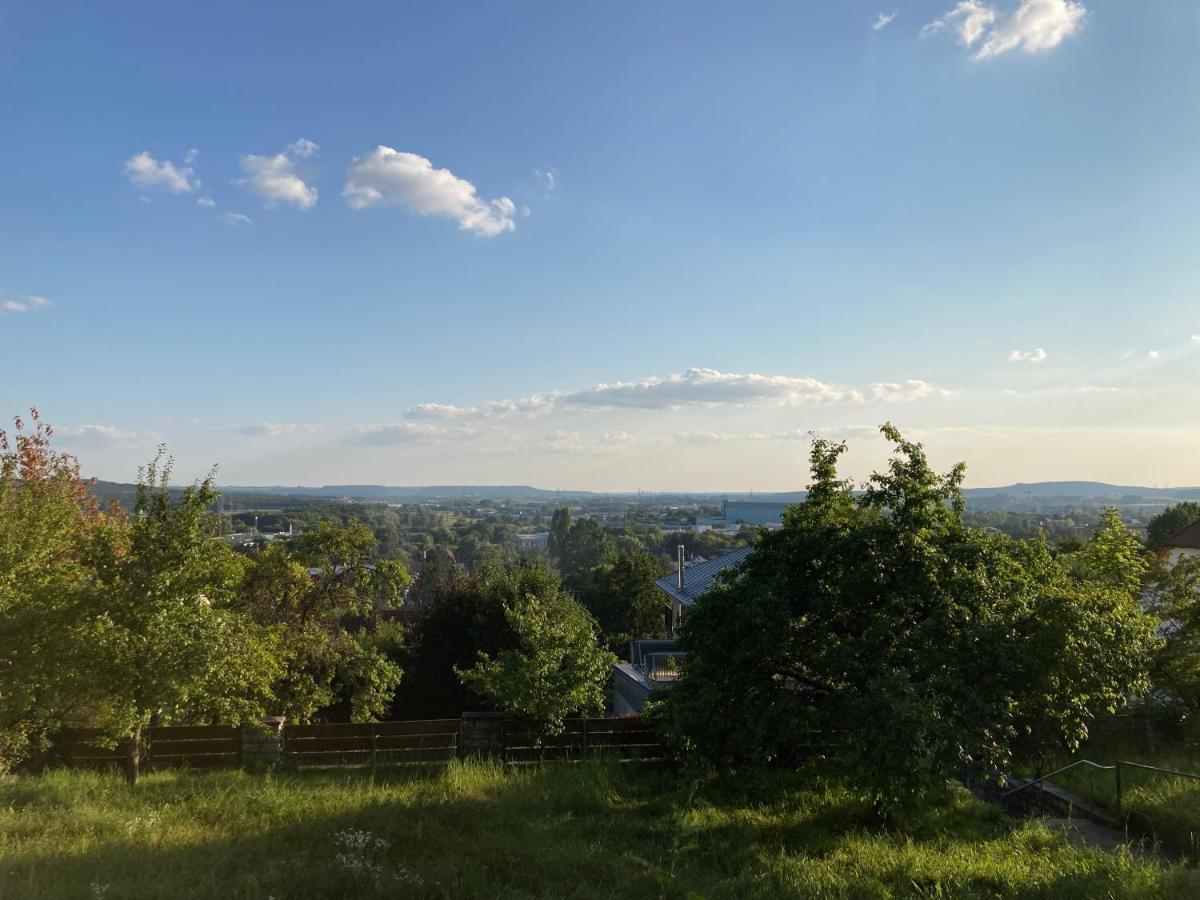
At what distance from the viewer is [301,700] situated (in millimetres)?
14562

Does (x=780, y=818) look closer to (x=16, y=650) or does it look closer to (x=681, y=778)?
(x=681, y=778)

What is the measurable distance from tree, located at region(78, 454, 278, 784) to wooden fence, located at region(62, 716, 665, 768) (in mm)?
996

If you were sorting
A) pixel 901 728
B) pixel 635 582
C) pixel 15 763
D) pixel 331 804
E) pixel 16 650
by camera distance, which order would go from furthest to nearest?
pixel 635 582
pixel 15 763
pixel 16 650
pixel 331 804
pixel 901 728

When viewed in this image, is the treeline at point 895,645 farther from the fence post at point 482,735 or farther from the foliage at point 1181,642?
the foliage at point 1181,642

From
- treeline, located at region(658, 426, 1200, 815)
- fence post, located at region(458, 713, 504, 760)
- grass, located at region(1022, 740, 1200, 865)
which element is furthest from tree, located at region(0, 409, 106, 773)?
grass, located at region(1022, 740, 1200, 865)

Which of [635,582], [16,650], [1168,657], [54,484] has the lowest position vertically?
[635,582]

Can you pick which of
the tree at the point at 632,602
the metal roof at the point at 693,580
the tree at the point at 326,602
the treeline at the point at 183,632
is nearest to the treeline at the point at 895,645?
the treeline at the point at 183,632

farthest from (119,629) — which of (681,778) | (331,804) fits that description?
(681,778)

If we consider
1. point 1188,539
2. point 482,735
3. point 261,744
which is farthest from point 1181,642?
point 1188,539

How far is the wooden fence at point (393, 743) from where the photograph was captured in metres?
13.0

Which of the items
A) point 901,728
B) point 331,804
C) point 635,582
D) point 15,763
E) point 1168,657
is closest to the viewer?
point 901,728

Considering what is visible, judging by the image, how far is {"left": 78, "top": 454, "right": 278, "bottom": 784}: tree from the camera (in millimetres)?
10586

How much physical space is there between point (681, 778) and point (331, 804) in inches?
224

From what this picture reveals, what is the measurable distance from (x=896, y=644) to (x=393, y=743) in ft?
32.3
